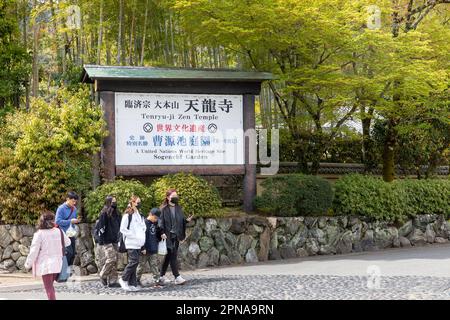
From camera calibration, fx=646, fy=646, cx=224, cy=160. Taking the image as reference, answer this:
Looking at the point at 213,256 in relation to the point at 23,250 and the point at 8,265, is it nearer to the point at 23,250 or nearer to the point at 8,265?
the point at 23,250

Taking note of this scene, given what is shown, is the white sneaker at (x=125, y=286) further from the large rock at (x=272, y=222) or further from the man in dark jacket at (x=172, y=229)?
the large rock at (x=272, y=222)

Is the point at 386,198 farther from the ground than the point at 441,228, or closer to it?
farther from the ground

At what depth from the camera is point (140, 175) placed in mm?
12750

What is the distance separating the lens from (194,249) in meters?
12.2

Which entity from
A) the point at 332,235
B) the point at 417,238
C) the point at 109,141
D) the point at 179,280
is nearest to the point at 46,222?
the point at 179,280

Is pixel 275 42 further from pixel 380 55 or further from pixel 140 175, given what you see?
pixel 140 175

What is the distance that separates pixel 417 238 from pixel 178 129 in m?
6.43

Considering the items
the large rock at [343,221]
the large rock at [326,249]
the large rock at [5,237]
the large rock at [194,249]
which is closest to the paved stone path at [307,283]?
the large rock at [194,249]

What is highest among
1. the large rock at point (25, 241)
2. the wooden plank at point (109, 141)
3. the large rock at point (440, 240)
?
the wooden plank at point (109, 141)

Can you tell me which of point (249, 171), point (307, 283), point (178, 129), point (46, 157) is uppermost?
point (178, 129)

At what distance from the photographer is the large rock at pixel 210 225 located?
12.4m

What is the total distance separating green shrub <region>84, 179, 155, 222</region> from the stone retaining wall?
363 mm

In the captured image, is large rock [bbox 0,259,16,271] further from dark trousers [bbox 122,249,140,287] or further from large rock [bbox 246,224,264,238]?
large rock [bbox 246,224,264,238]

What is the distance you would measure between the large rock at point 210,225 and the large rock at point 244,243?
23.5 inches
